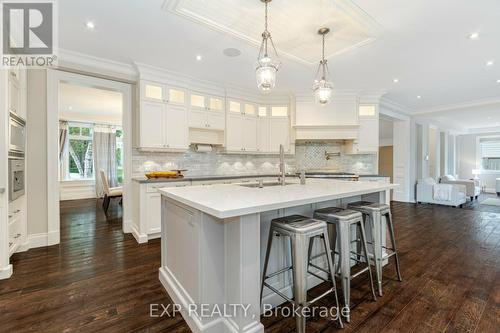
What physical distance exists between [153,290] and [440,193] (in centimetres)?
723

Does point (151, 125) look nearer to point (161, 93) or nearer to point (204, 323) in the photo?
point (161, 93)

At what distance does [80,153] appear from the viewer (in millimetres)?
7539

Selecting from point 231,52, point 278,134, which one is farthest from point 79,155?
point 231,52

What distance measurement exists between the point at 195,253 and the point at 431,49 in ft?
13.0

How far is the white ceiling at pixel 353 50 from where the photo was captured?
2354mm

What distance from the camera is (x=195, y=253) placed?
1.59m

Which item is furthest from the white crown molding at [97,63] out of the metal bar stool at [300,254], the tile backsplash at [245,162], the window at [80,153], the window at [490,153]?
the window at [490,153]

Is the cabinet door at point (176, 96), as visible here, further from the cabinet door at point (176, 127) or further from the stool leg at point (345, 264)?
the stool leg at point (345, 264)

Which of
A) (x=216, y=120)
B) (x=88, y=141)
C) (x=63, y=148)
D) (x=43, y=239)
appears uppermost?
(x=216, y=120)

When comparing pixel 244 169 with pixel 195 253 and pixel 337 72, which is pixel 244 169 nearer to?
pixel 337 72

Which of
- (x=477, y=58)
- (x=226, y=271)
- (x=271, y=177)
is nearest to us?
(x=226, y=271)

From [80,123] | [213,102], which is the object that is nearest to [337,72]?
[213,102]

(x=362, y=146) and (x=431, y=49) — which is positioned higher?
(x=431, y=49)

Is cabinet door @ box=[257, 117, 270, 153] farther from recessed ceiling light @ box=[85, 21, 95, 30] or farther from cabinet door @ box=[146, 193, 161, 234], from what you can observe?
recessed ceiling light @ box=[85, 21, 95, 30]
